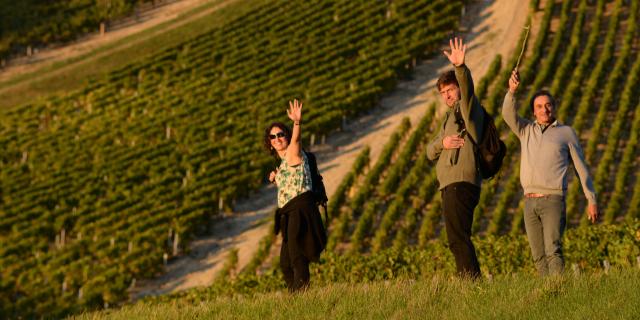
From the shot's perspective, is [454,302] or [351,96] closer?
[454,302]

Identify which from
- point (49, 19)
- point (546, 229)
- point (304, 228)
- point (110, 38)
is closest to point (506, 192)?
point (304, 228)

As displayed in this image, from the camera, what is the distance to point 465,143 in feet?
31.6

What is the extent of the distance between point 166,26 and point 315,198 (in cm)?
4416

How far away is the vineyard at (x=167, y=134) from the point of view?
3066 cm

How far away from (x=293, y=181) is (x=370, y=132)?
28.4m

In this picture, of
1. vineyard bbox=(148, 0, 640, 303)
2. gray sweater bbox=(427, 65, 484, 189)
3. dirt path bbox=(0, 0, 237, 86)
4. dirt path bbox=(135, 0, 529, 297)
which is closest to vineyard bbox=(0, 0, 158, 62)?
dirt path bbox=(0, 0, 237, 86)

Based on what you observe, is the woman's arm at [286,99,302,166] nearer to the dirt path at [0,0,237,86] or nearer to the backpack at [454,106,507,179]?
the backpack at [454,106,507,179]

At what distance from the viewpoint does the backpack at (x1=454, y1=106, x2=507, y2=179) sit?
9586 mm

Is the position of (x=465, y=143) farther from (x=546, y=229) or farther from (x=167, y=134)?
(x=167, y=134)

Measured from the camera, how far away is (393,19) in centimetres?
4891

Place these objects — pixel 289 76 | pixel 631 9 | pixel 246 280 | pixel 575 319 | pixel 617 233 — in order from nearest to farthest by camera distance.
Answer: pixel 575 319, pixel 617 233, pixel 246 280, pixel 289 76, pixel 631 9

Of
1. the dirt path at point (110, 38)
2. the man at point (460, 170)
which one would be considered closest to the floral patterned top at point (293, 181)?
the man at point (460, 170)

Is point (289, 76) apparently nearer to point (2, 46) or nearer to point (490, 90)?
point (490, 90)

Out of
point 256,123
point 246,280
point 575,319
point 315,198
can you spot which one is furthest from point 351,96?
point 575,319
